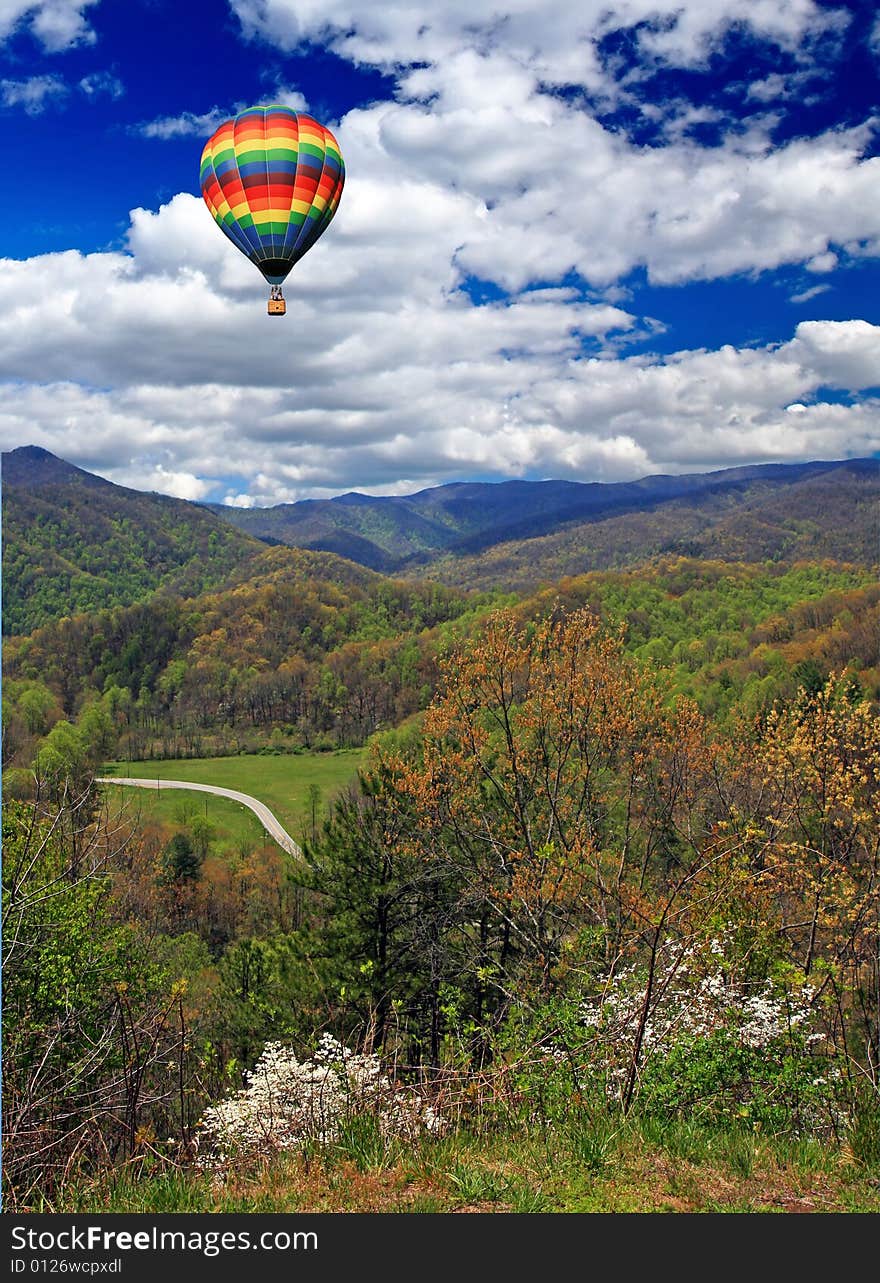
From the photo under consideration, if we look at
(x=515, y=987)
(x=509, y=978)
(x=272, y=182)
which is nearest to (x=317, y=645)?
(x=272, y=182)

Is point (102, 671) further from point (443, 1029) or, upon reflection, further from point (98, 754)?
point (443, 1029)

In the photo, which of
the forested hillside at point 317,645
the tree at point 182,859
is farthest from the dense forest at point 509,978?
the forested hillside at point 317,645

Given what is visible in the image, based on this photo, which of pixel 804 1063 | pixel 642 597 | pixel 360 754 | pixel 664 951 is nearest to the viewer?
pixel 804 1063

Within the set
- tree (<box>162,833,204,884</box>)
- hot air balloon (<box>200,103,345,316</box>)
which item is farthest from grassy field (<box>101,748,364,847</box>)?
hot air balloon (<box>200,103,345,316</box>)

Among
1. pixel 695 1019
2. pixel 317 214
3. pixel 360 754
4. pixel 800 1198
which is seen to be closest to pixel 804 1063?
pixel 695 1019

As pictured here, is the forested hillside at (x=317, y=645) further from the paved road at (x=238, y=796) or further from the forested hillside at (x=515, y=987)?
the forested hillside at (x=515, y=987)

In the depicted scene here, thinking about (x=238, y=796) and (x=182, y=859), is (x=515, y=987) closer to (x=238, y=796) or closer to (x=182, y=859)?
(x=182, y=859)
